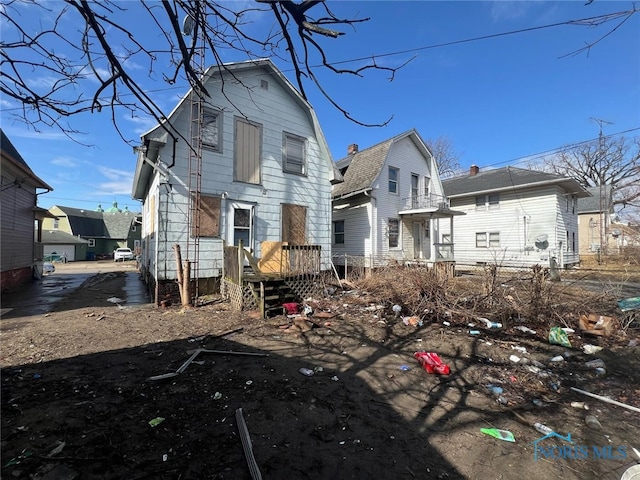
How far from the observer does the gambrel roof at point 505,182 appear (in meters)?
16.7

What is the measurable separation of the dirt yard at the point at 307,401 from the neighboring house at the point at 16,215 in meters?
6.43

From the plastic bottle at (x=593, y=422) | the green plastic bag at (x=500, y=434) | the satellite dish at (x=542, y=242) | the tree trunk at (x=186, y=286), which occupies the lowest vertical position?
the plastic bottle at (x=593, y=422)

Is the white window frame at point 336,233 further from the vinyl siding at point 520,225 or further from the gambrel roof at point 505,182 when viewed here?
the gambrel roof at point 505,182

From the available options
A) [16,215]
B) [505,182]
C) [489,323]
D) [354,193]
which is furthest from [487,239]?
[16,215]

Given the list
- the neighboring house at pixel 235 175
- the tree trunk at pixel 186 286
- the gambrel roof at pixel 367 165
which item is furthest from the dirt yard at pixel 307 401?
the gambrel roof at pixel 367 165

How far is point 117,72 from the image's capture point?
229 cm

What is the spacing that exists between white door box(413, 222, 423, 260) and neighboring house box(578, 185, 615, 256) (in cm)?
2182

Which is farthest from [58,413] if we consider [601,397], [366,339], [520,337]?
[520,337]

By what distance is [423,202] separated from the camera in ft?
56.0

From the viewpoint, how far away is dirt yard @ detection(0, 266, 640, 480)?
2.37 m

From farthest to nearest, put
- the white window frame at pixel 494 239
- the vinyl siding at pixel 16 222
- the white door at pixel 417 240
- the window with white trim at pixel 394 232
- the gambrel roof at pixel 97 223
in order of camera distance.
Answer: the gambrel roof at pixel 97 223
the white window frame at pixel 494 239
the white door at pixel 417 240
the window with white trim at pixel 394 232
the vinyl siding at pixel 16 222

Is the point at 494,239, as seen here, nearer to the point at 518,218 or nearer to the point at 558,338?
the point at 518,218

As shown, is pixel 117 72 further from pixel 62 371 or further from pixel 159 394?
pixel 62 371

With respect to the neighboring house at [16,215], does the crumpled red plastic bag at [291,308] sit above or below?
below
